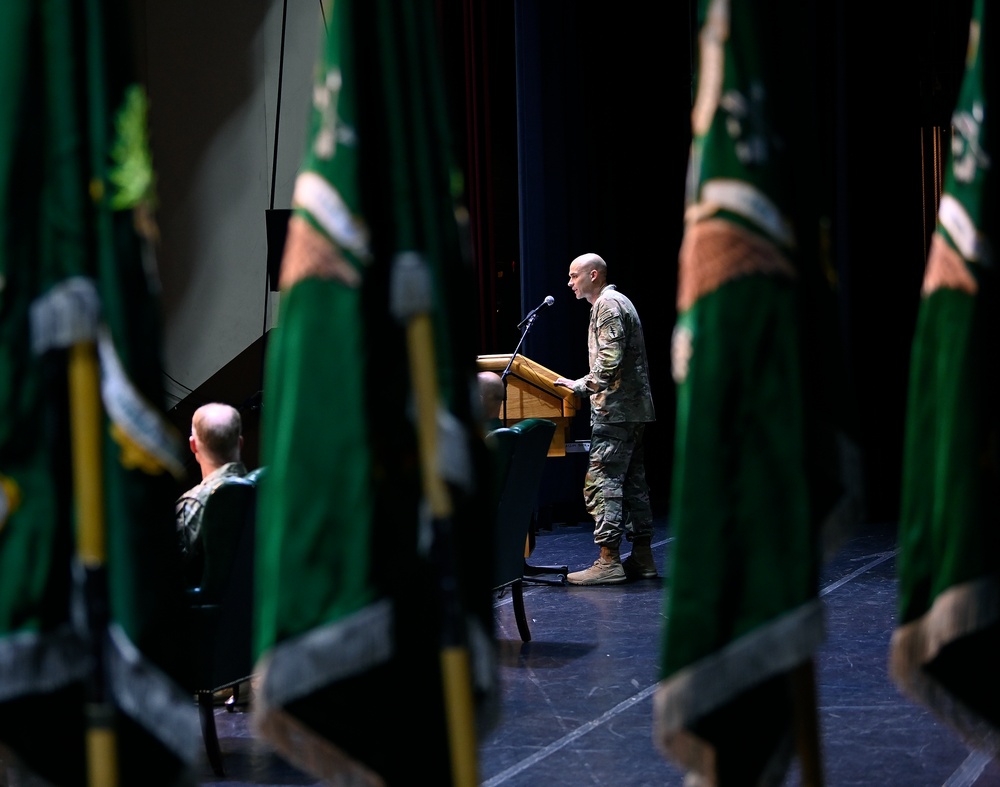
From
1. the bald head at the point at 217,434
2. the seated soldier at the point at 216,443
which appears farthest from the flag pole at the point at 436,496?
the bald head at the point at 217,434

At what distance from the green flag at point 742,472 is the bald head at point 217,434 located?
2381 mm

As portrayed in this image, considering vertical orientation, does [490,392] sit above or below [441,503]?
below

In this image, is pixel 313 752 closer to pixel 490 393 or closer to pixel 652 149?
pixel 490 393

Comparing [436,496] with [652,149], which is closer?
[436,496]

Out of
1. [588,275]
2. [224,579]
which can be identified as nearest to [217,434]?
[224,579]

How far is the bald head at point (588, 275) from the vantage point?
21.6ft

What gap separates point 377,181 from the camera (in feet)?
6.21

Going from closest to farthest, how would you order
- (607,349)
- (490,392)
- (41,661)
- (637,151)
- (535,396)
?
A: (41,661) < (490,392) < (607,349) < (535,396) < (637,151)

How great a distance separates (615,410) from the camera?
650cm

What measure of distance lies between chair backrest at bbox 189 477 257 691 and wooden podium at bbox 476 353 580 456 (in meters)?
3.81

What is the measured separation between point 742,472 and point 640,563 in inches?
193

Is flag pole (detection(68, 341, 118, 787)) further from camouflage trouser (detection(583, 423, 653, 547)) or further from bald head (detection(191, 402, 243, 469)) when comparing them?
camouflage trouser (detection(583, 423, 653, 547))

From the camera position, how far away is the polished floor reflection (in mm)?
Result: 3650

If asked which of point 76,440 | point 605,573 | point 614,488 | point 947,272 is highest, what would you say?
point 947,272
